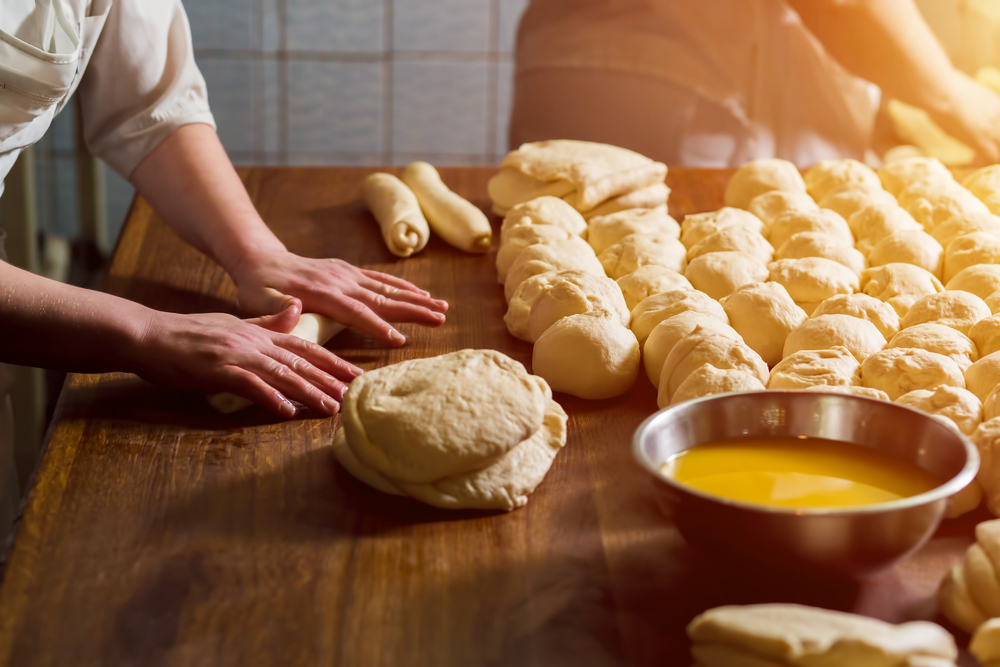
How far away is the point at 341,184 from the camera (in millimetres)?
2076

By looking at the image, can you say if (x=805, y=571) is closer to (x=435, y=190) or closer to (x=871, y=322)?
(x=871, y=322)

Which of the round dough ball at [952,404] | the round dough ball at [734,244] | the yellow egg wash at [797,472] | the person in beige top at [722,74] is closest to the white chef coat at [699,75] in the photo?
the person in beige top at [722,74]

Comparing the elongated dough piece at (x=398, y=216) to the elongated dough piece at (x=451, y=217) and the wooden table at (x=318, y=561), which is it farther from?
the wooden table at (x=318, y=561)

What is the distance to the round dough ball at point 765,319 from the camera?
1.25 m

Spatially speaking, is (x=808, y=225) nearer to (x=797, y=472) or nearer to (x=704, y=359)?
(x=704, y=359)

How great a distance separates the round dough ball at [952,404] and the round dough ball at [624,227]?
66cm

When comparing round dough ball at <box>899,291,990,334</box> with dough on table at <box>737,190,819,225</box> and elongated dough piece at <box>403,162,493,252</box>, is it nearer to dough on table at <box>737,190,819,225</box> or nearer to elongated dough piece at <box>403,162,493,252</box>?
dough on table at <box>737,190,819,225</box>

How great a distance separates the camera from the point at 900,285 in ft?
4.40

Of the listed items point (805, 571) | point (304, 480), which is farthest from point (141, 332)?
point (805, 571)

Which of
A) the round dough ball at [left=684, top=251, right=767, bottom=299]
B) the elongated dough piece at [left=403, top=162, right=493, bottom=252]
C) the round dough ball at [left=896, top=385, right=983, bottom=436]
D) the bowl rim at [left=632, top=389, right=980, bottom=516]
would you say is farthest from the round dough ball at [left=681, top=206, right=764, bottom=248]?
the bowl rim at [left=632, top=389, right=980, bottom=516]

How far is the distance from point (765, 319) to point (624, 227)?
0.43m

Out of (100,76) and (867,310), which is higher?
(100,76)

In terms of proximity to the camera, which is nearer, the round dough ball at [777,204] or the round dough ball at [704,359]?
the round dough ball at [704,359]

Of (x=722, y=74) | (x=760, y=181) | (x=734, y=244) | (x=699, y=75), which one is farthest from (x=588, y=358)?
(x=722, y=74)
